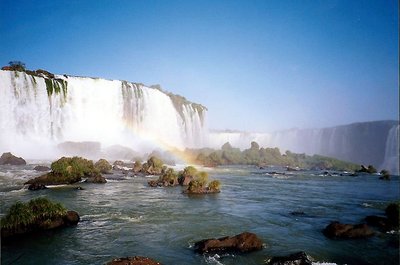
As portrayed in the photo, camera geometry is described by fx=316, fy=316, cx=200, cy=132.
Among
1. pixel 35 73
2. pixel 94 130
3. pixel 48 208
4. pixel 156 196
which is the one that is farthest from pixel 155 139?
pixel 48 208

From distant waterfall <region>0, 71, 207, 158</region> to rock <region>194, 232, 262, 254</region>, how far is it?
42701mm

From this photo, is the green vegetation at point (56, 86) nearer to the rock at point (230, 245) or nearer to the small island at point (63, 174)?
the small island at point (63, 174)

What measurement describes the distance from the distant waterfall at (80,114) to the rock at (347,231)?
1741 inches

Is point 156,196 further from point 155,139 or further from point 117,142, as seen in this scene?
point 155,139

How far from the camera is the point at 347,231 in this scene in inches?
539

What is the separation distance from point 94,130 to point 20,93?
14.9 metres

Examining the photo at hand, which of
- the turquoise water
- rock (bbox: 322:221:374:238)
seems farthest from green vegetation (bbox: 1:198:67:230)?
rock (bbox: 322:221:374:238)

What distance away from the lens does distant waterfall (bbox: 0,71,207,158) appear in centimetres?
4475

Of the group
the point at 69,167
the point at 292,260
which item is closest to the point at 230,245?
the point at 292,260

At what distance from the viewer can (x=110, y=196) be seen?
21.8 m

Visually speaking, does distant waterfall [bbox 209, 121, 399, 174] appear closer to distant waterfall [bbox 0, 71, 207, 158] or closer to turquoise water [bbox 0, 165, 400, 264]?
distant waterfall [bbox 0, 71, 207, 158]

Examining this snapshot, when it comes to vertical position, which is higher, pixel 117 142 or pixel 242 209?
pixel 117 142

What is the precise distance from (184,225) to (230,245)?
13.0 feet

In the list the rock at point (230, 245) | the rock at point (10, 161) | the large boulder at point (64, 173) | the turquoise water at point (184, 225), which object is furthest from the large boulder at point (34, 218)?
the rock at point (10, 161)
